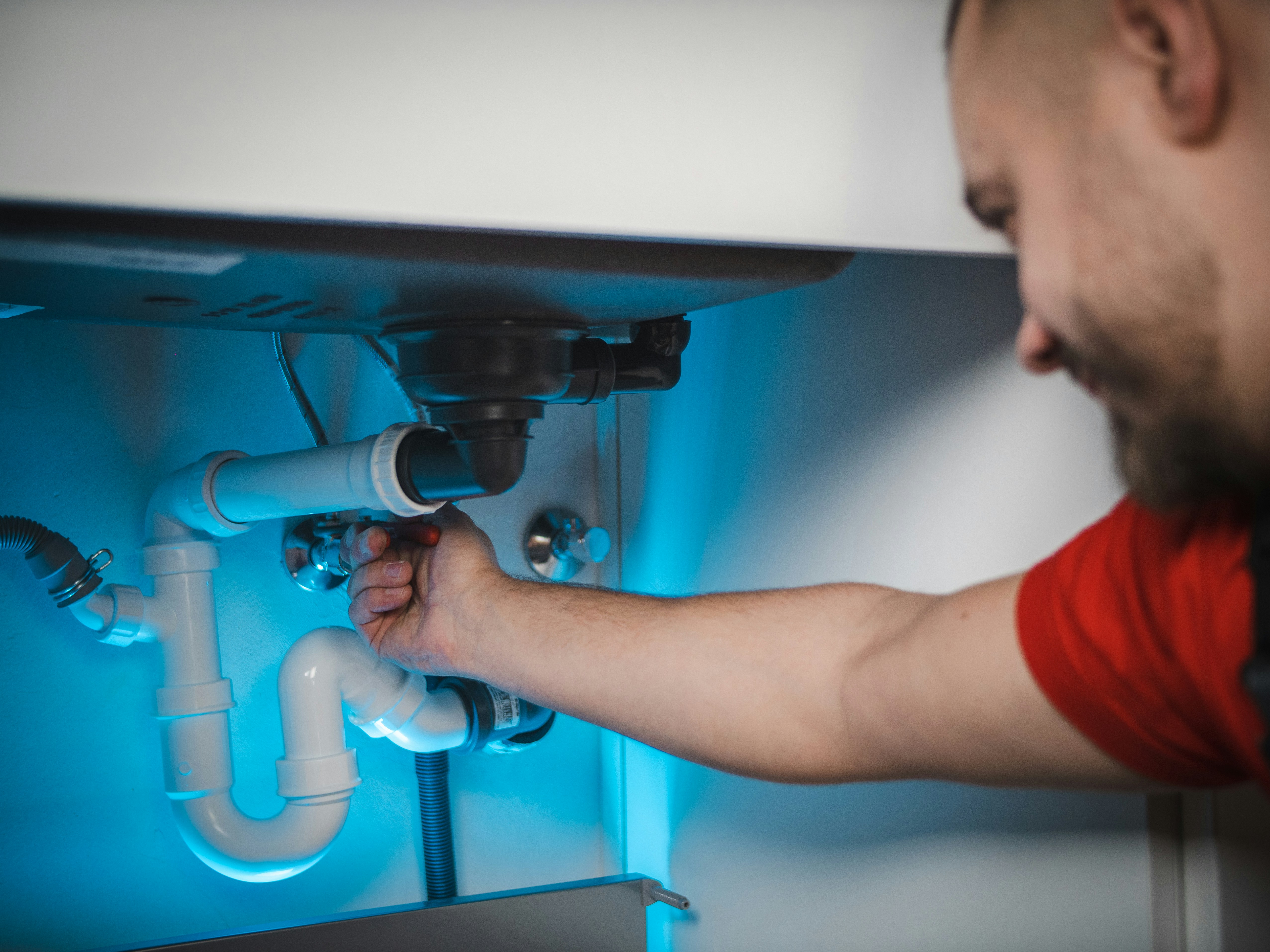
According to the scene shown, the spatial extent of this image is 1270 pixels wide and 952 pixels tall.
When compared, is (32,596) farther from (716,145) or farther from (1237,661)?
(1237,661)

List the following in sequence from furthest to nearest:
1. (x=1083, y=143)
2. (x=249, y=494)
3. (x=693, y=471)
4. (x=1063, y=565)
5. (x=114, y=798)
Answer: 1. (x=693, y=471)
2. (x=114, y=798)
3. (x=249, y=494)
4. (x=1063, y=565)
5. (x=1083, y=143)

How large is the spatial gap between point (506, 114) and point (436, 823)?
0.82 m

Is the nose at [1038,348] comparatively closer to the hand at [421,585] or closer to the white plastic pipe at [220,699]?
the hand at [421,585]

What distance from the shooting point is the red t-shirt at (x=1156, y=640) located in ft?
1.42

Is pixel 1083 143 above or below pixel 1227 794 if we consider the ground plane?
above

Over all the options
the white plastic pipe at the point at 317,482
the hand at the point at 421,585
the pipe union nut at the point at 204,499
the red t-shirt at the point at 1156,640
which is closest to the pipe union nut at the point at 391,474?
the white plastic pipe at the point at 317,482

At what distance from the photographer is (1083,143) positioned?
1.36 feet

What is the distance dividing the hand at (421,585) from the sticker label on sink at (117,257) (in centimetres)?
38

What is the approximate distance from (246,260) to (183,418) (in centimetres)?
53

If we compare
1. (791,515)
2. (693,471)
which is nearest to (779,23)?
(791,515)

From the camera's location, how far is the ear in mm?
361

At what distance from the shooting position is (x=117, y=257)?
447 millimetres

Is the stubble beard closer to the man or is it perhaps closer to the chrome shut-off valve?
the man

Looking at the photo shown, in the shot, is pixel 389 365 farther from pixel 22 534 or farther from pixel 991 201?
pixel 991 201
